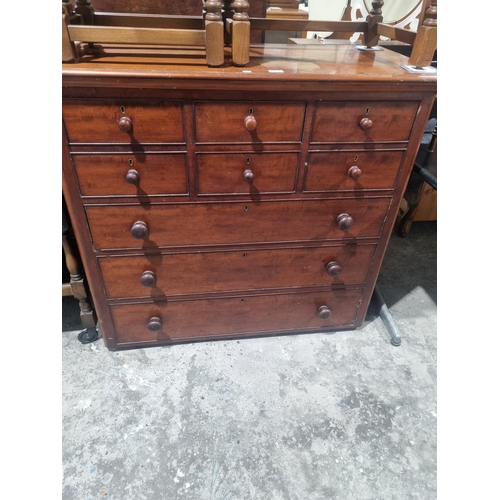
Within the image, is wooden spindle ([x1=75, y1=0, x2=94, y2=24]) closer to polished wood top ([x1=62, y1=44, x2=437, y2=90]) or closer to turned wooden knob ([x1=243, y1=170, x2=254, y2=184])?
polished wood top ([x1=62, y1=44, x2=437, y2=90])

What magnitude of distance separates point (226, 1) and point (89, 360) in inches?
69.5

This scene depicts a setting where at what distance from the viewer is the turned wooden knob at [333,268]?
1.63 metres

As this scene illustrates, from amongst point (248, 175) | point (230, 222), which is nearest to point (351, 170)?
point (248, 175)

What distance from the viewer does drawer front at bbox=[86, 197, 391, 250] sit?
1.41 meters

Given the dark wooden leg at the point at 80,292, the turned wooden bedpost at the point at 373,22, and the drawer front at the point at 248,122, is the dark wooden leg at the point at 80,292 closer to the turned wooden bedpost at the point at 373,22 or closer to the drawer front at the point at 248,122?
the drawer front at the point at 248,122

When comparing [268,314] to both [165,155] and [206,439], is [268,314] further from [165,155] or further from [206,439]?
[165,155]

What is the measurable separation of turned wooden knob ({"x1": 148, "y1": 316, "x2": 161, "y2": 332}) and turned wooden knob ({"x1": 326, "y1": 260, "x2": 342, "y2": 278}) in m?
0.84

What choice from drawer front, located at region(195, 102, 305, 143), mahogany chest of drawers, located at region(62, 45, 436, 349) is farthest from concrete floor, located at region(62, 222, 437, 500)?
drawer front, located at region(195, 102, 305, 143)

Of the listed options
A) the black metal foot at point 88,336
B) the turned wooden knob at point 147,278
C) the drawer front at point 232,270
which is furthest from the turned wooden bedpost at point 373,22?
the black metal foot at point 88,336

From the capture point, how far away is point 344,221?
150 centimetres

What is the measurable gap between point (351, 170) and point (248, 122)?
46 centimetres

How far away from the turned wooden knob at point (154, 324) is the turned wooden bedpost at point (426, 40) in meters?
1.51

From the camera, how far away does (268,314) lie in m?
1.84

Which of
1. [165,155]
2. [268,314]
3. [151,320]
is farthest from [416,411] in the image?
[165,155]
